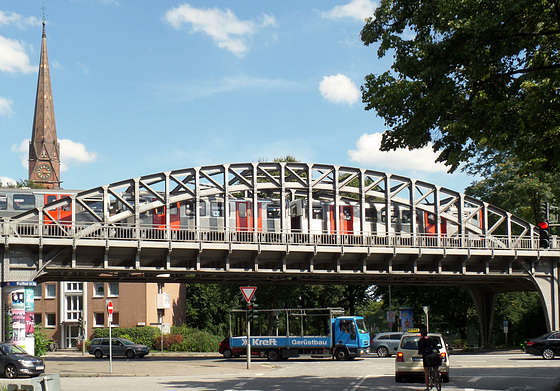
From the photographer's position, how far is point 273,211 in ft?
149

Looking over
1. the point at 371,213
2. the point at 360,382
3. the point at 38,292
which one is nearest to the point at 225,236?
the point at 371,213

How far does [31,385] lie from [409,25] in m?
12.3

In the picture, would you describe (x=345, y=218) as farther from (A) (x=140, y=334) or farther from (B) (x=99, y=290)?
(B) (x=99, y=290)

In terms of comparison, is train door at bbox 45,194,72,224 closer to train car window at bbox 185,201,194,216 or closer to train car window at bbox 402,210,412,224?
train car window at bbox 185,201,194,216

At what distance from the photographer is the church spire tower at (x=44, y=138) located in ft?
391

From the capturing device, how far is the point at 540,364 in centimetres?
2970

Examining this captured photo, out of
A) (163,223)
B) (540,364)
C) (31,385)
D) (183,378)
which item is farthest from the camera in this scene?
(163,223)

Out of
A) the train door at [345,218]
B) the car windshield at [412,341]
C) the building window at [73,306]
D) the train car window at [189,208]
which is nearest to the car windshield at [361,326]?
the train door at [345,218]

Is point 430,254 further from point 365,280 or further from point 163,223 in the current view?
point 163,223

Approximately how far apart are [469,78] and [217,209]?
29.0m

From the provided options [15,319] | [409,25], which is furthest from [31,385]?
[15,319]

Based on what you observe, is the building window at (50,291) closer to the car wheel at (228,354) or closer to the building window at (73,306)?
the building window at (73,306)

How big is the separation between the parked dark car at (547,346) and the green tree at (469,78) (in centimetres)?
1798

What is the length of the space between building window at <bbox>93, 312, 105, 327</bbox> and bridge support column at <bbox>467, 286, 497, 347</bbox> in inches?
1386
